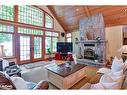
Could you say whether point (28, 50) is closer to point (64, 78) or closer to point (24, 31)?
point (24, 31)

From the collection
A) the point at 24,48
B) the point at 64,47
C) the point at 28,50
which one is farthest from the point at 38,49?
the point at 64,47

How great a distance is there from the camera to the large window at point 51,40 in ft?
21.5

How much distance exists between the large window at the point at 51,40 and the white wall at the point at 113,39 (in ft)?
A: 8.85

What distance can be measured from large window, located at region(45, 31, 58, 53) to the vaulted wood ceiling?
893 millimetres

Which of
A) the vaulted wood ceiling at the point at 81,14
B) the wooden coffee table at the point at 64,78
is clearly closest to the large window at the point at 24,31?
the vaulted wood ceiling at the point at 81,14

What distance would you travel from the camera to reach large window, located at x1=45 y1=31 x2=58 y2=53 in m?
6.55

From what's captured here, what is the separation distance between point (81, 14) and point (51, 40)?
7.19ft

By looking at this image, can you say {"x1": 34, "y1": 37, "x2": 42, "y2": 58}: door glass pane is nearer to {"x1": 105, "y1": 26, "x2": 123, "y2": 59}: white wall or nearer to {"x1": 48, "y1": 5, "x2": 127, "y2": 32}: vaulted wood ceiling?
{"x1": 48, "y1": 5, "x2": 127, "y2": 32}: vaulted wood ceiling

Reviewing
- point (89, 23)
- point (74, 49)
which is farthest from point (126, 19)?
point (74, 49)

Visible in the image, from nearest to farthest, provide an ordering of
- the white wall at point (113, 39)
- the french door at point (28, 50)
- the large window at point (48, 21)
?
the white wall at point (113, 39)
the french door at point (28, 50)
the large window at point (48, 21)

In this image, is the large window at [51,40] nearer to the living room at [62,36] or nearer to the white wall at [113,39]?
the living room at [62,36]

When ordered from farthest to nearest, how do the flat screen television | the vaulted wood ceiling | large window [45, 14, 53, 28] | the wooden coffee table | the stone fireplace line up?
1. large window [45, 14, 53, 28]
2. the flat screen television
3. the stone fireplace
4. the vaulted wood ceiling
5. the wooden coffee table

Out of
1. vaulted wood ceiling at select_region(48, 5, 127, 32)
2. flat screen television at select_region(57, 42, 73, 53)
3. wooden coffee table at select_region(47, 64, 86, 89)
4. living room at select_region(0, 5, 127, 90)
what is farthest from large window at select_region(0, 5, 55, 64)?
wooden coffee table at select_region(47, 64, 86, 89)
